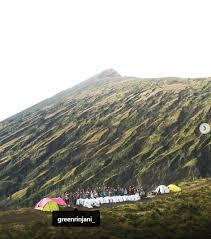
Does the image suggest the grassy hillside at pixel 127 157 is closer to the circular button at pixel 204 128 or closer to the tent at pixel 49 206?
the circular button at pixel 204 128

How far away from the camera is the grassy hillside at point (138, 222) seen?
55656 mm

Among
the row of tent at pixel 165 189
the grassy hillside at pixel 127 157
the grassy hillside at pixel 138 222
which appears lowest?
Answer: the grassy hillside at pixel 127 157

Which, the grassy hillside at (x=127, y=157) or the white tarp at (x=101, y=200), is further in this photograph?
the grassy hillside at (x=127, y=157)

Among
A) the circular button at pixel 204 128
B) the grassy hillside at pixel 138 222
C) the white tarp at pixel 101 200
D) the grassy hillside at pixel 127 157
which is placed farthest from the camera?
Result: the circular button at pixel 204 128

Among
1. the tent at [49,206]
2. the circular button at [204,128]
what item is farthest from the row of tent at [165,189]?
the circular button at [204,128]

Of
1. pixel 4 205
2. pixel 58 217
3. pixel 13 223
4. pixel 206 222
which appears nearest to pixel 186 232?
pixel 206 222

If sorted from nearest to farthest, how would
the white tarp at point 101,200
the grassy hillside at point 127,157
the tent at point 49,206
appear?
1. the tent at point 49,206
2. the white tarp at point 101,200
3. the grassy hillside at point 127,157

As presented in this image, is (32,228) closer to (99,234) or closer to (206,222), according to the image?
(99,234)

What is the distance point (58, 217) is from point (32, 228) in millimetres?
3729

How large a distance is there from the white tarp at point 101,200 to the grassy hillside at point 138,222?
3206 mm

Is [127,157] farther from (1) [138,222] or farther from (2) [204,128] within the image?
(1) [138,222]

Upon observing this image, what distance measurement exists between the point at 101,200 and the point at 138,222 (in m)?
14.0

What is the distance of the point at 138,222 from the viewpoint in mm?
62875

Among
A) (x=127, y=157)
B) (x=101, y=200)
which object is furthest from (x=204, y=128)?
(x=101, y=200)
